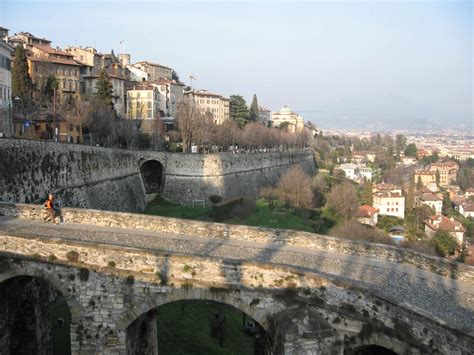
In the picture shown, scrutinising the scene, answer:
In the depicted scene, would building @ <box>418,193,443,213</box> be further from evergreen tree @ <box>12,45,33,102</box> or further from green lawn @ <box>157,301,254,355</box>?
green lawn @ <box>157,301,254,355</box>

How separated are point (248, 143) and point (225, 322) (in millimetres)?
54793

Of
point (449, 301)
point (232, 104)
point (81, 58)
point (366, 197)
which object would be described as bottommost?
point (366, 197)

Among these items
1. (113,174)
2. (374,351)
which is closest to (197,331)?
(374,351)

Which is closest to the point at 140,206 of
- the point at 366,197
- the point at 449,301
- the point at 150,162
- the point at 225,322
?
the point at 150,162

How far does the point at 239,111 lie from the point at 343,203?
33789 mm

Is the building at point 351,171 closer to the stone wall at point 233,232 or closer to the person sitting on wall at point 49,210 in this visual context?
the stone wall at point 233,232

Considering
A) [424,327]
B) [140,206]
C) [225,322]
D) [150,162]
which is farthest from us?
[150,162]

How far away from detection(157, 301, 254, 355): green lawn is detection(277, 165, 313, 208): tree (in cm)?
3114

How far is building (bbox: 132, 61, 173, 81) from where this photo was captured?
97375 mm

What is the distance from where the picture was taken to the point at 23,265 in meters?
12.4

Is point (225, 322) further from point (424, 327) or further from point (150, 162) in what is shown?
point (150, 162)

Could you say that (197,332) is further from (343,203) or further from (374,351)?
(343,203)

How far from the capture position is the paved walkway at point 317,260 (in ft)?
38.9

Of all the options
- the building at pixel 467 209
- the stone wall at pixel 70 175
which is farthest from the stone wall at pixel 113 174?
the building at pixel 467 209
